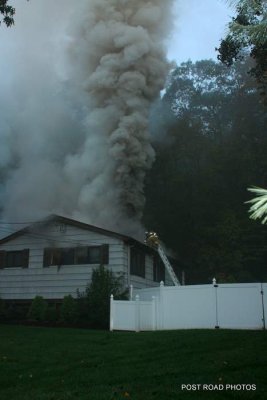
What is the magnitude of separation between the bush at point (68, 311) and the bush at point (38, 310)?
0.96m

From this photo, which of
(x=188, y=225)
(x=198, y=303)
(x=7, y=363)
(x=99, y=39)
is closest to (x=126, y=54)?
(x=99, y=39)

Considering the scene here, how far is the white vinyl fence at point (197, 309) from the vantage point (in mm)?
14367

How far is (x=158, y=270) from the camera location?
2484 cm

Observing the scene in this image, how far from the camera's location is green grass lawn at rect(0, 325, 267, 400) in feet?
21.6

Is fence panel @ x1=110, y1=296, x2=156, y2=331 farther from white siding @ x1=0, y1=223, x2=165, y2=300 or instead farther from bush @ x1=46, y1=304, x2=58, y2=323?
bush @ x1=46, y1=304, x2=58, y2=323

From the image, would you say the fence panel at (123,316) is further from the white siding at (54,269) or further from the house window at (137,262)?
the house window at (137,262)

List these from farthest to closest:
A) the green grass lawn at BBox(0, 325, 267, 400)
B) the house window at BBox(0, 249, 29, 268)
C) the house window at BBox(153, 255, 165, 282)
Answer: the house window at BBox(153, 255, 165, 282) < the house window at BBox(0, 249, 29, 268) < the green grass lawn at BBox(0, 325, 267, 400)

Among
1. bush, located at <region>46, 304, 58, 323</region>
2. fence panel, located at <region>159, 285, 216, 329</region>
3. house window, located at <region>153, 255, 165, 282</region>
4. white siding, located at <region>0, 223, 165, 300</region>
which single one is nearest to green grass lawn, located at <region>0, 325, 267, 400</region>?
fence panel, located at <region>159, 285, 216, 329</region>

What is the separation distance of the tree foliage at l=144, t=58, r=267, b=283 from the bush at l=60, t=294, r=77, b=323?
33.9 ft

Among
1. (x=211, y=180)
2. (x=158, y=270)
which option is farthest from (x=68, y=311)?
(x=211, y=180)

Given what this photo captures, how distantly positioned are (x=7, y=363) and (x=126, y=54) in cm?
1994

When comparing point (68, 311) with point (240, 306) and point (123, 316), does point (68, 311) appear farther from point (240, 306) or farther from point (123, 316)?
point (240, 306)

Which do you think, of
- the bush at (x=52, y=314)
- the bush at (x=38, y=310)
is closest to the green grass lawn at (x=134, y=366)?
the bush at (x=52, y=314)

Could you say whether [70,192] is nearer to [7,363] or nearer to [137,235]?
[137,235]
